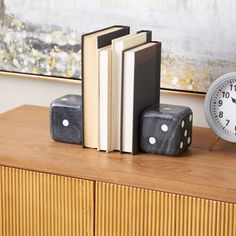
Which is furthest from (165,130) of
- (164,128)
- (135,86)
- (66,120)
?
(66,120)

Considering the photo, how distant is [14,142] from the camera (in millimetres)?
1812

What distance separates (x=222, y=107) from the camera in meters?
1.74

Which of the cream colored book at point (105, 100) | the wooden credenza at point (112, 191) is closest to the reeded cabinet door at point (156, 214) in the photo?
the wooden credenza at point (112, 191)

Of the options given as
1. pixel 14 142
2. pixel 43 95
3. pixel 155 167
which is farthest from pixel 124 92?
pixel 43 95

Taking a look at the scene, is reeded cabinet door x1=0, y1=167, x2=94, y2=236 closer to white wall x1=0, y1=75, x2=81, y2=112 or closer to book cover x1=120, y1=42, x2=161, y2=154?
book cover x1=120, y1=42, x2=161, y2=154

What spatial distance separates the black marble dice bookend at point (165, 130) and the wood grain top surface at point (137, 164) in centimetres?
2

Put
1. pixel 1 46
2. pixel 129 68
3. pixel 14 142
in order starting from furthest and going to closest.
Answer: pixel 1 46 < pixel 14 142 < pixel 129 68

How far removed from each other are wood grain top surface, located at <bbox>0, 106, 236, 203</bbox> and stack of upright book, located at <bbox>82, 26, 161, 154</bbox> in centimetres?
4

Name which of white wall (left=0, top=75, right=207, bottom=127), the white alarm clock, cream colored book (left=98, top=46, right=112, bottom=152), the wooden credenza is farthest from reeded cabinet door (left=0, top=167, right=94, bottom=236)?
white wall (left=0, top=75, right=207, bottom=127)

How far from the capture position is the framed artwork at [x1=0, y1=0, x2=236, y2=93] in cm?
189

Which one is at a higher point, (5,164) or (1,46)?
(1,46)

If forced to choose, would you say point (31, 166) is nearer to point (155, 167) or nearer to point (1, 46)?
point (155, 167)

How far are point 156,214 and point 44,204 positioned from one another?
10.9 inches

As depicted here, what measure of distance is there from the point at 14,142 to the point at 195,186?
49 centimetres
